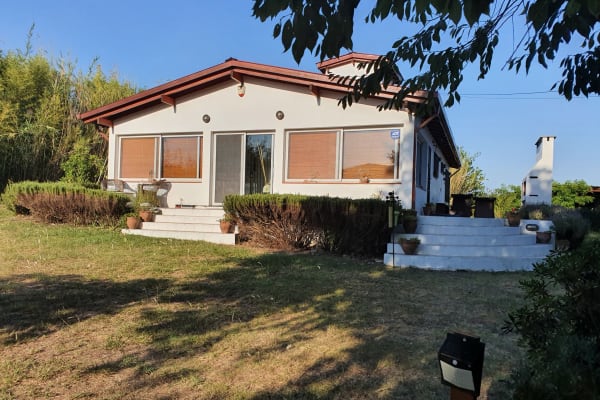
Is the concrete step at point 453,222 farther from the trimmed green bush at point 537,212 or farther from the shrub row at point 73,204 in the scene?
the shrub row at point 73,204

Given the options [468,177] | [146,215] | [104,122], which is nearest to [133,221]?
[146,215]

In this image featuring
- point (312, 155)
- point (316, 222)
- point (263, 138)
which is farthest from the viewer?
point (263, 138)

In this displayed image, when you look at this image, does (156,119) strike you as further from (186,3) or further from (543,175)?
(543,175)

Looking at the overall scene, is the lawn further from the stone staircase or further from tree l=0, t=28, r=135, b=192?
tree l=0, t=28, r=135, b=192

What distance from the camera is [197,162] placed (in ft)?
35.9

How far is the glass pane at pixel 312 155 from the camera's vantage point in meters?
9.74

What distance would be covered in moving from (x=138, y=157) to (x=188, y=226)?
3384 millimetres

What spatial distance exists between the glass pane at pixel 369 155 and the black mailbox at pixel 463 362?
770 centimetres

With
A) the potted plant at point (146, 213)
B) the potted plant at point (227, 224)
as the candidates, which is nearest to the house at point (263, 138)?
the potted plant at point (146, 213)

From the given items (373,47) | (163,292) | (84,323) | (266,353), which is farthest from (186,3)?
(266,353)

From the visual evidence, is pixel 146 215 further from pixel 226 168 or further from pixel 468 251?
pixel 468 251

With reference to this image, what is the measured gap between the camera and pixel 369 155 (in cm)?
946

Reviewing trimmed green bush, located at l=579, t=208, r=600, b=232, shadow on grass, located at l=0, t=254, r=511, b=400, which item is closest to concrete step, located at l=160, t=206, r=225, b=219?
shadow on grass, located at l=0, t=254, r=511, b=400

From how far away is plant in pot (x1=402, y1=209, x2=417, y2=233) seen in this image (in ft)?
26.9
